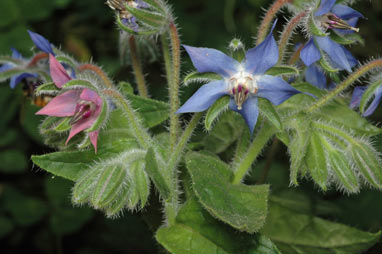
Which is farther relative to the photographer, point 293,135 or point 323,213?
point 323,213

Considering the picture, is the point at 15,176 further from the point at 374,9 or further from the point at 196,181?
the point at 374,9

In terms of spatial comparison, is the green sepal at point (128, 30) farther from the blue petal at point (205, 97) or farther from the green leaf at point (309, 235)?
the green leaf at point (309, 235)

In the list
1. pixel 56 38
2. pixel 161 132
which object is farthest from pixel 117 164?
pixel 56 38

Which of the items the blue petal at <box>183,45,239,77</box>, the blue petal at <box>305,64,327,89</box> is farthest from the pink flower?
the blue petal at <box>305,64,327,89</box>

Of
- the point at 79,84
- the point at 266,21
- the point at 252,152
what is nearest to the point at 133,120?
the point at 79,84

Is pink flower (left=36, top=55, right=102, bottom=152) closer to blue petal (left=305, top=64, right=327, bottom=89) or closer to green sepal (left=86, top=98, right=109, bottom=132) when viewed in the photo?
green sepal (left=86, top=98, right=109, bottom=132)

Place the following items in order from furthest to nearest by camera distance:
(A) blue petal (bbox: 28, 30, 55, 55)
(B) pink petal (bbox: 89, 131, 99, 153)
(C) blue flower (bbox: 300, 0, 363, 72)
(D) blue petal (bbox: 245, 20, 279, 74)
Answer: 1. (A) blue petal (bbox: 28, 30, 55, 55)
2. (C) blue flower (bbox: 300, 0, 363, 72)
3. (B) pink petal (bbox: 89, 131, 99, 153)
4. (D) blue petal (bbox: 245, 20, 279, 74)
